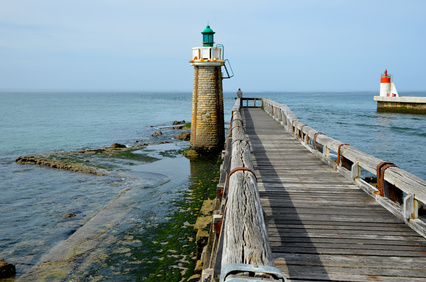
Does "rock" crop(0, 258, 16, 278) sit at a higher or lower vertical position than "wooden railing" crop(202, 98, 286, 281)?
lower

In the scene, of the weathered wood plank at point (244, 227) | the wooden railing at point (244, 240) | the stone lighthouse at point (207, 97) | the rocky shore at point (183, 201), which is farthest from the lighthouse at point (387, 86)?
the wooden railing at point (244, 240)

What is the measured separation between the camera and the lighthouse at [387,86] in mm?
51188

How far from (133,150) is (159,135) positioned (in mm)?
8839

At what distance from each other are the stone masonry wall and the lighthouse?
37.3m

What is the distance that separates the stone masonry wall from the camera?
2175 cm

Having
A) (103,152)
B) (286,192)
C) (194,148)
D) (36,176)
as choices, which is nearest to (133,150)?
(103,152)

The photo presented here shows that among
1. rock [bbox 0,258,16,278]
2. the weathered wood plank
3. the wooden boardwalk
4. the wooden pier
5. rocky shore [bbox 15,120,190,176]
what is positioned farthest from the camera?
rocky shore [bbox 15,120,190,176]

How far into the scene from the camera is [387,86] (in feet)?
173

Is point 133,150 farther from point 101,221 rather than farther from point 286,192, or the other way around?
point 286,192

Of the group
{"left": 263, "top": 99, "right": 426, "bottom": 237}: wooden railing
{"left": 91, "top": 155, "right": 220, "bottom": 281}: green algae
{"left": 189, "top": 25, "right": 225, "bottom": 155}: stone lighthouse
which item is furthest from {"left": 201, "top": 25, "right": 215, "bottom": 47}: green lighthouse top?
{"left": 263, "top": 99, "right": 426, "bottom": 237}: wooden railing

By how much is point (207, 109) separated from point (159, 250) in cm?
1334

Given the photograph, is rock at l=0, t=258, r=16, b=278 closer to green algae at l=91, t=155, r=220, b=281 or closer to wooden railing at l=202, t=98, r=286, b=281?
green algae at l=91, t=155, r=220, b=281

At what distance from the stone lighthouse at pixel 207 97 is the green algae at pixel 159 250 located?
8.79 m

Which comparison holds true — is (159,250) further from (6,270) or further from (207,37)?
(207,37)
